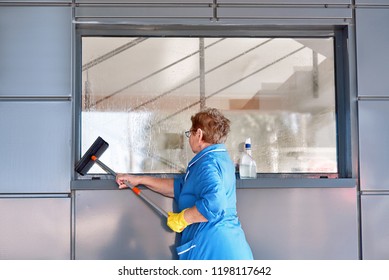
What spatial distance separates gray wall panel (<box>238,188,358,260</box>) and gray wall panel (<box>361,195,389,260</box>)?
0.24 ft

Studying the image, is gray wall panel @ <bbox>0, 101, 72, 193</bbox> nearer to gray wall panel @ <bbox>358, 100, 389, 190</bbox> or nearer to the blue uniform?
the blue uniform

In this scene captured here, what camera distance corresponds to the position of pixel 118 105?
150 inches

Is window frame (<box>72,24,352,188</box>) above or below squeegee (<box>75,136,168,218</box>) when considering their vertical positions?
above

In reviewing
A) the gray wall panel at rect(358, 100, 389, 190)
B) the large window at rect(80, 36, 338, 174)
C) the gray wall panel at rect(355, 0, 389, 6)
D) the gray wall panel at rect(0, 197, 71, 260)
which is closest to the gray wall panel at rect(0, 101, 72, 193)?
the gray wall panel at rect(0, 197, 71, 260)

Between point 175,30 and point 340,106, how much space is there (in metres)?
1.33

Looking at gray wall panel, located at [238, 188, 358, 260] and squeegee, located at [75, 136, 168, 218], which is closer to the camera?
squeegee, located at [75, 136, 168, 218]

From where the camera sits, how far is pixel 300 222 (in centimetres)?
368

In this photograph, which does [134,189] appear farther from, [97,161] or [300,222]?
[300,222]

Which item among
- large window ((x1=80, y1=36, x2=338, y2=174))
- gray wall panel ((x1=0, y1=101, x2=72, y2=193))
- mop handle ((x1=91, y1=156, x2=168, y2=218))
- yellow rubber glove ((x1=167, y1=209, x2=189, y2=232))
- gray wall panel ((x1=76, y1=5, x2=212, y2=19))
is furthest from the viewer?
large window ((x1=80, y1=36, x2=338, y2=174))

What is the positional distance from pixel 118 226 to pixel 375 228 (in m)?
1.79

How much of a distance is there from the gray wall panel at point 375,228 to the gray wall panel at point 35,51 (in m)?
2.23

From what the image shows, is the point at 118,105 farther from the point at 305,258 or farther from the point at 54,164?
the point at 305,258

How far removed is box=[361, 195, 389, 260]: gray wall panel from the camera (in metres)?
3.71

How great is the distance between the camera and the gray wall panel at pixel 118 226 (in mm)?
3572
